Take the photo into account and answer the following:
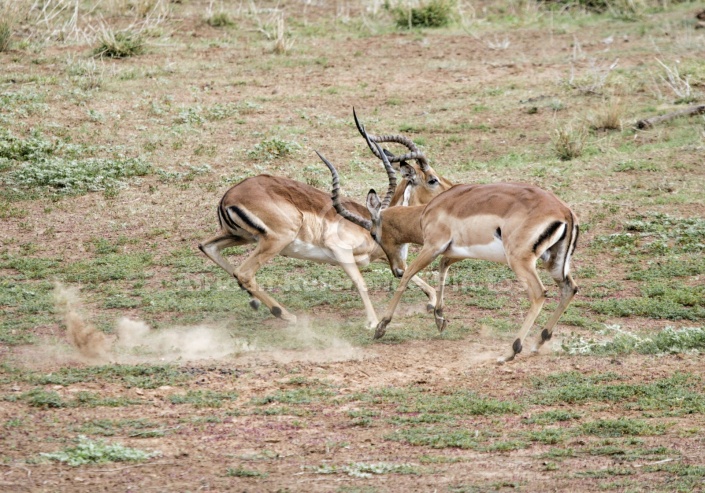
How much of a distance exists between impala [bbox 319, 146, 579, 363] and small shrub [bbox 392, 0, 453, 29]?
33.3 feet

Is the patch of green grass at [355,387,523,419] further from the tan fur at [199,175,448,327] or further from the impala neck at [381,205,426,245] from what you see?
the impala neck at [381,205,426,245]

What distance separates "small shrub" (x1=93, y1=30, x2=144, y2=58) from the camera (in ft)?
50.7

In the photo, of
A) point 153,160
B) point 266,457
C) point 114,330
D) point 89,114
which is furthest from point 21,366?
point 89,114

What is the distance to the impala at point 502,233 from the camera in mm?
7469

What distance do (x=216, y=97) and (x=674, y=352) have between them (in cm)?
842

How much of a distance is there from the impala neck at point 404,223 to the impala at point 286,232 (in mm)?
204

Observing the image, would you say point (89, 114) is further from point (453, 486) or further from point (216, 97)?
point (453, 486)

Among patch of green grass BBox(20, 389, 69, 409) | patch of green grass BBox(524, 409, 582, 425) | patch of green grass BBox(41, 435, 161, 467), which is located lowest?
patch of green grass BBox(524, 409, 582, 425)

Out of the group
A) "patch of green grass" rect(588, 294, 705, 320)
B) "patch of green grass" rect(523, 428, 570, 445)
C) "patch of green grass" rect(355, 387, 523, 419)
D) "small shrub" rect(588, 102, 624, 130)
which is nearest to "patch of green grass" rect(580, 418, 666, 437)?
"patch of green grass" rect(523, 428, 570, 445)

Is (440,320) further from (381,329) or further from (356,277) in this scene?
(356,277)

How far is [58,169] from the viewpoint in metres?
11.6

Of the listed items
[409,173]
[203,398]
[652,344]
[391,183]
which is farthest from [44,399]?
[409,173]

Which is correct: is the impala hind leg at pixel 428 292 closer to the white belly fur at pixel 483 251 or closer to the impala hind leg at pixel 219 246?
the white belly fur at pixel 483 251

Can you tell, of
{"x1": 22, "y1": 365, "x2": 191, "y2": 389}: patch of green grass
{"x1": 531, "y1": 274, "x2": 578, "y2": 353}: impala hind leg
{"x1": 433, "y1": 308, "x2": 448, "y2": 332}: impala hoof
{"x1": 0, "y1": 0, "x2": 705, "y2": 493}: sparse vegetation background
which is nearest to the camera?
{"x1": 0, "y1": 0, "x2": 705, "y2": 493}: sparse vegetation background
